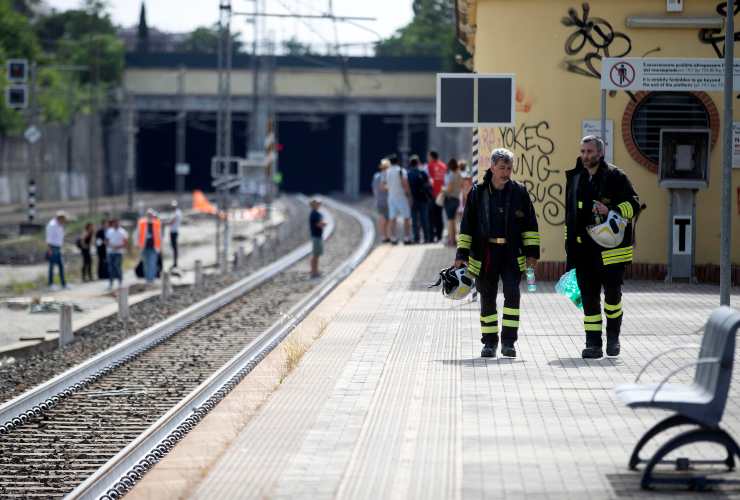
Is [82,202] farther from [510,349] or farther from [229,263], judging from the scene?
[510,349]

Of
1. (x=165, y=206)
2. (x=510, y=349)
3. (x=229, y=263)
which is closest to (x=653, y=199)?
(x=510, y=349)

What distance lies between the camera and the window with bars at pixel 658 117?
2259 cm

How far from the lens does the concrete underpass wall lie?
7869 cm

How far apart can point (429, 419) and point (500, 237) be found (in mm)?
3235

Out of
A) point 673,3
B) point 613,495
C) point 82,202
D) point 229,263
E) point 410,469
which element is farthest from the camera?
point 82,202

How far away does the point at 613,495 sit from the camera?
823cm

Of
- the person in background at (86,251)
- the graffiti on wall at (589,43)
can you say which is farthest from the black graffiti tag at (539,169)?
the person in background at (86,251)

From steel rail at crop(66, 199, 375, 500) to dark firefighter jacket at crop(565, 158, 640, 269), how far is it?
135 inches

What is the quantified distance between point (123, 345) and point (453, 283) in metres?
6.57

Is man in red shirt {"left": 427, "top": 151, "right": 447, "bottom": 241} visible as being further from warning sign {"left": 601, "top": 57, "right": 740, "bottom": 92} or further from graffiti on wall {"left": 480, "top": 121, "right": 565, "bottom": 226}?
warning sign {"left": 601, "top": 57, "right": 740, "bottom": 92}

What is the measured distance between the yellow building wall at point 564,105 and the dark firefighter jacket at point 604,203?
9091 mm

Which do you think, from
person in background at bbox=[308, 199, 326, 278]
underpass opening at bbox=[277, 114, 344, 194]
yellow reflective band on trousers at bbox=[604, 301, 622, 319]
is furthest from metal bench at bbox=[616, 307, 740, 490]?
underpass opening at bbox=[277, 114, 344, 194]

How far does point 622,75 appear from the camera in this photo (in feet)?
59.1

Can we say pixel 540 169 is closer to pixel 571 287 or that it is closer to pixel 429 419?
pixel 571 287
